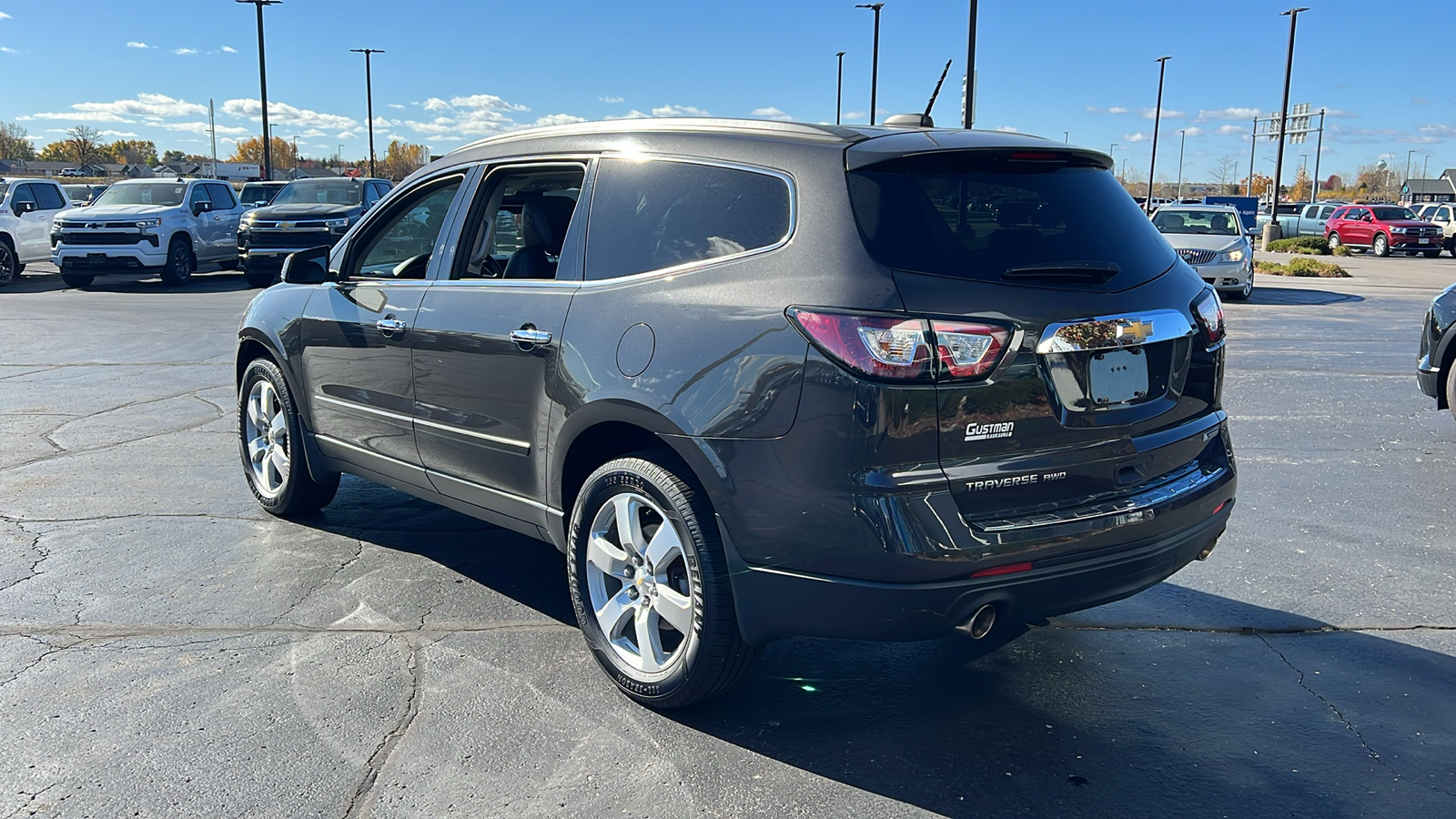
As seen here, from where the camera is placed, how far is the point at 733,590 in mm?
3352

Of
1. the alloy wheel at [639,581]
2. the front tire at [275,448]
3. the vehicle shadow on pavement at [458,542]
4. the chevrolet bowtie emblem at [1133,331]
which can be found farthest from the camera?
the front tire at [275,448]

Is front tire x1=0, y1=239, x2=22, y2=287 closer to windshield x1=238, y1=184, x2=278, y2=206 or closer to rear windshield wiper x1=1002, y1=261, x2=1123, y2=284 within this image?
windshield x1=238, y1=184, x2=278, y2=206

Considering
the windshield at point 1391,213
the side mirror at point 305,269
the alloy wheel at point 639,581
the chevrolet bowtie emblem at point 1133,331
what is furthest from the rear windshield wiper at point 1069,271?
the windshield at point 1391,213

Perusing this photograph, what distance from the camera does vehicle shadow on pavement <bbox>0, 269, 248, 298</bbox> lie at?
2114cm

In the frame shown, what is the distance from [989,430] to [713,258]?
1.00m

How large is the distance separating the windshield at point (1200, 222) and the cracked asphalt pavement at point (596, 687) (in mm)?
14223

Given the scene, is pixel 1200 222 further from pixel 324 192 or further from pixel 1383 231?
pixel 1383 231

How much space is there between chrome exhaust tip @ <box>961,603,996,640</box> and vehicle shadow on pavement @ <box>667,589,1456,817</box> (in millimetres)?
434

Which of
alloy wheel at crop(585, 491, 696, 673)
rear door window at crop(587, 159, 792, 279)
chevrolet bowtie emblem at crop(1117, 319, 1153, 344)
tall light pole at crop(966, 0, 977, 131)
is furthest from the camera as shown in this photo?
tall light pole at crop(966, 0, 977, 131)

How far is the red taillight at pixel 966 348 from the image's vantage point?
306 centimetres

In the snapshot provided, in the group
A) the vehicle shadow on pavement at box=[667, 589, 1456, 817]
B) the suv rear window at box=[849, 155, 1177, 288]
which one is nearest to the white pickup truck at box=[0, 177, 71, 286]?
the vehicle shadow on pavement at box=[667, 589, 1456, 817]

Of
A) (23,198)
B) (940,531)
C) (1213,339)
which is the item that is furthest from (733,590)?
(23,198)

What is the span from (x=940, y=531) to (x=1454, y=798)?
160 cm

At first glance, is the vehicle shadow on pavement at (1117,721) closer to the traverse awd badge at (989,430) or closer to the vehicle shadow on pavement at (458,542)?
the traverse awd badge at (989,430)
